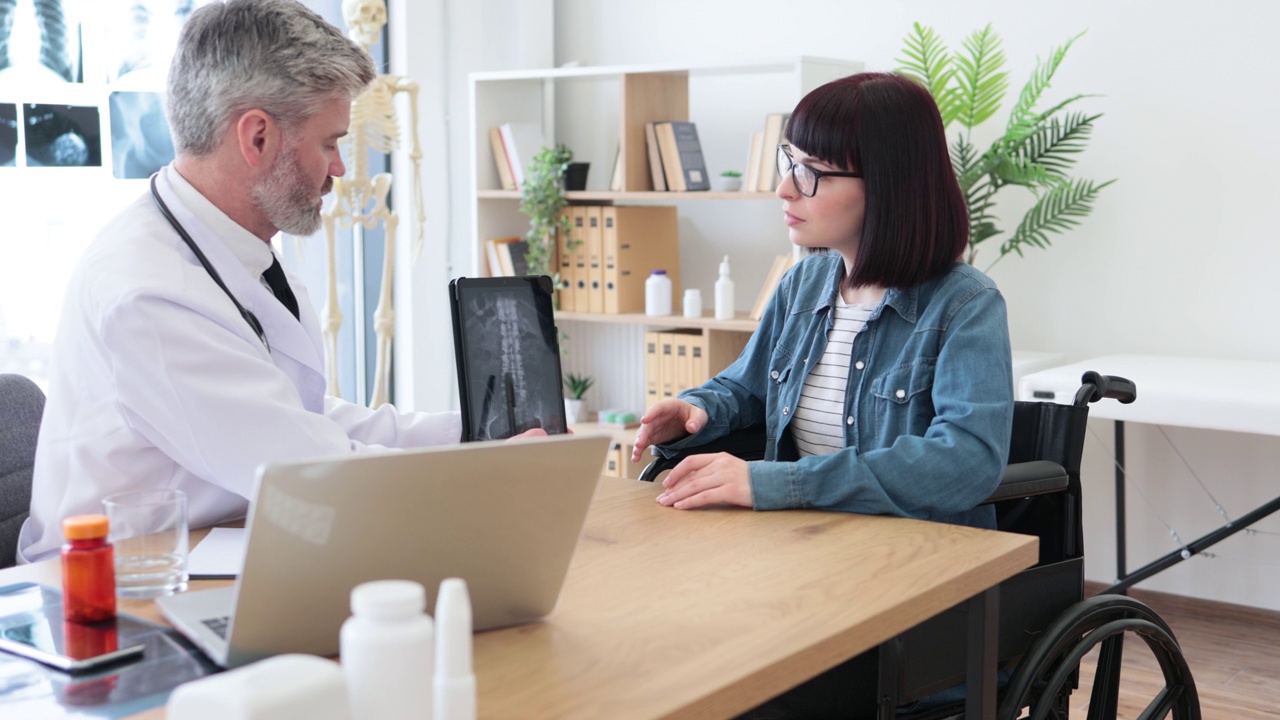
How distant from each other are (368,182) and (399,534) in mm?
3060

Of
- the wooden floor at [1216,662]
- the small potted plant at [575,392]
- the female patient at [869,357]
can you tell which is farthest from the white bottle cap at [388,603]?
the small potted plant at [575,392]

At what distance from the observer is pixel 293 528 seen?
3.11 feet

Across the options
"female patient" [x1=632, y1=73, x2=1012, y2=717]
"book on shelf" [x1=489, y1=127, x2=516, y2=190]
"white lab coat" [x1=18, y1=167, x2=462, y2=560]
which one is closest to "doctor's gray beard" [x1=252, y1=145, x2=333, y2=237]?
"white lab coat" [x1=18, y1=167, x2=462, y2=560]

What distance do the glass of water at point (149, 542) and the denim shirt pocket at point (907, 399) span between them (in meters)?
1.01

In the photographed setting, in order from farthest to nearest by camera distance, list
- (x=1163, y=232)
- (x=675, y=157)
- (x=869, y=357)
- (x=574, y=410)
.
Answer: (x=574, y=410)
(x=675, y=157)
(x=1163, y=232)
(x=869, y=357)

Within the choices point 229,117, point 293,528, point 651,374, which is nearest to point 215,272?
point 229,117

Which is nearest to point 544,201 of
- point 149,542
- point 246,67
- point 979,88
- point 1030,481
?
point 979,88

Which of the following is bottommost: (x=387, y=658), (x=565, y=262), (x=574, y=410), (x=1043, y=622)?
(x=574, y=410)

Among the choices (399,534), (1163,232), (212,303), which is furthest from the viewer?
(1163,232)

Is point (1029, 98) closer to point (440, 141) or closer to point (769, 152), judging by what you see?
point (769, 152)

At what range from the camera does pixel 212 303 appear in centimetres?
153

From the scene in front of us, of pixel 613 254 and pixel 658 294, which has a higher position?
pixel 613 254

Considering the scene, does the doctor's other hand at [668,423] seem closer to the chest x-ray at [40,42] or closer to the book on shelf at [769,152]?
the book on shelf at [769,152]

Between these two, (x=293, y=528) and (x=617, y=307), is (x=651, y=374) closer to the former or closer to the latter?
(x=617, y=307)
